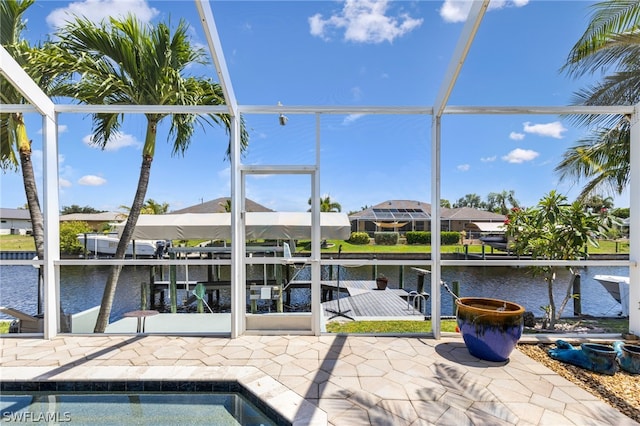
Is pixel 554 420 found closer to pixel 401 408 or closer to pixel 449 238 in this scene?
pixel 401 408

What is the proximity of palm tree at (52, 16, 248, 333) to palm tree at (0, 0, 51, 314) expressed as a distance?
0.56m

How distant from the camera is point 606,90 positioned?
504 centimetres

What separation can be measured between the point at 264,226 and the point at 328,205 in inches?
36.7

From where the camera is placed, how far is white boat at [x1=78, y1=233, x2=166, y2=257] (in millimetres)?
4543

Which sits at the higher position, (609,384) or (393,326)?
(609,384)

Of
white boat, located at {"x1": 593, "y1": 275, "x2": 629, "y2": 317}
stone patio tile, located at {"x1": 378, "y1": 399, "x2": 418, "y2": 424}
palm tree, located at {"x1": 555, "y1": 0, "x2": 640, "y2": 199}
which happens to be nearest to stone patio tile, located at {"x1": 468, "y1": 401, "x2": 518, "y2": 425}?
stone patio tile, located at {"x1": 378, "y1": 399, "x2": 418, "y2": 424}

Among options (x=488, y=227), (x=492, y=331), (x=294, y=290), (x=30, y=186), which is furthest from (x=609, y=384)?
(x=30, y=186)

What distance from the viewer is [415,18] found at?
3375mm

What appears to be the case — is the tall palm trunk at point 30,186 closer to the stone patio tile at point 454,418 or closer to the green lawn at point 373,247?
the green lawn at point 373,247

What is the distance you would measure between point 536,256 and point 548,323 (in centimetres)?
141

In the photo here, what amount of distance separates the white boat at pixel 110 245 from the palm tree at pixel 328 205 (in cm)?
305

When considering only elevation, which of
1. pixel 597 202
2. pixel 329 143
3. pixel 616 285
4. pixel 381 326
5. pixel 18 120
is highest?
pixel 18 120

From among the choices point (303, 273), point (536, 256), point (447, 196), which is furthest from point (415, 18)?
point (536, 256)

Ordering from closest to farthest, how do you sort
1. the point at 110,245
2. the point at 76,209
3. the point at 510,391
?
the point at 510,391
the point at 76,209
the point at 110,245
